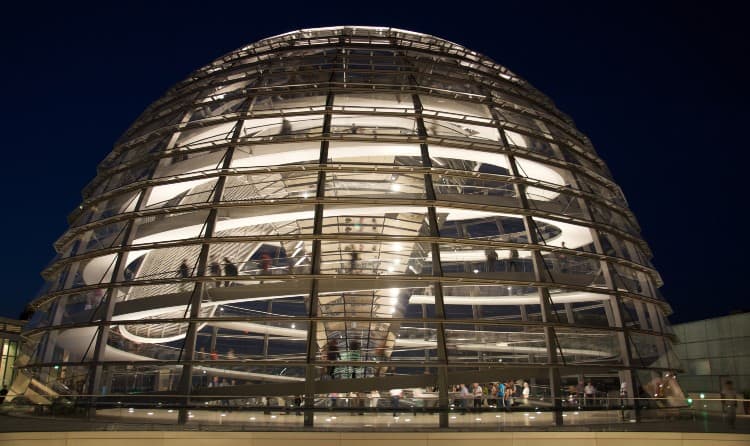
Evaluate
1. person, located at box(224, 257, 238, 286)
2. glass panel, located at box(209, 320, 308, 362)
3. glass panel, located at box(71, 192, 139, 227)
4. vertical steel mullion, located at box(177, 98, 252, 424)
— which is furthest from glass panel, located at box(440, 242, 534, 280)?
glass panel, located at box(71, 192, 139, 227)

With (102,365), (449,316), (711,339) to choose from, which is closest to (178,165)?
(102,365)

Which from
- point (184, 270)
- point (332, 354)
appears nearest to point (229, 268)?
point (184, 270)

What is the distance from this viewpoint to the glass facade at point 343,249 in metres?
15.6

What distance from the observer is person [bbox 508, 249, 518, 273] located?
1811 centimetres

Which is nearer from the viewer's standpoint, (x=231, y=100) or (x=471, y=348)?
(x=471, y=348)

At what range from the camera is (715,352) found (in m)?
39.7

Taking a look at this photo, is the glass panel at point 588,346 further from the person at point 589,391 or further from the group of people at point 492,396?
the group of people at point 492,396

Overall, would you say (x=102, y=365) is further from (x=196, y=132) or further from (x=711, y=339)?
(x=711, y=339)

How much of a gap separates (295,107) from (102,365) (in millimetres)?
8804

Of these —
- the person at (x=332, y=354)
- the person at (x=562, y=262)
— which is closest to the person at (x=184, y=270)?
the person at (x=332, y=354)

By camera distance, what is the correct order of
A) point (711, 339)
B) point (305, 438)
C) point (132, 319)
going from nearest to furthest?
point (305, 438)
point (132, 319)
point (711, 339)

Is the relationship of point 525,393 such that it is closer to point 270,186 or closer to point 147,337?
point 270,186

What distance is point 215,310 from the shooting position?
17.1 meters

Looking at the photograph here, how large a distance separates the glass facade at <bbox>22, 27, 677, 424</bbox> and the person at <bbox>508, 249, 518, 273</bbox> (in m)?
0.04
